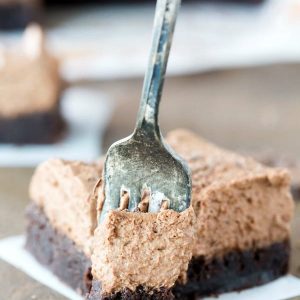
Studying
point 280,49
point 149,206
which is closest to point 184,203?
point 149,206

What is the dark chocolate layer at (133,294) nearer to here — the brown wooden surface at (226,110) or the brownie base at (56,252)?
the brownie base at (56,252)

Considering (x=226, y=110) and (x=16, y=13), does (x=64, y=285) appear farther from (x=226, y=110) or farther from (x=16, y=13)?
(x=16, y=13)

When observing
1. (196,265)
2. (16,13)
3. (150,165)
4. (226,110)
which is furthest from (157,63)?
(16,13)

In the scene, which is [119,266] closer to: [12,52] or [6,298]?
[6,298]

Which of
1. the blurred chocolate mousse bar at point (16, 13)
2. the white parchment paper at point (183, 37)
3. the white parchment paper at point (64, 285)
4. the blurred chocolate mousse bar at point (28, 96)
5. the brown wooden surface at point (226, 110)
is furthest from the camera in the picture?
the blurred chocolate mousse bar at point (16, 13)

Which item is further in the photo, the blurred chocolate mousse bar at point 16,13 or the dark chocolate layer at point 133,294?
the blurred chocolate mousse bar at point 16,13

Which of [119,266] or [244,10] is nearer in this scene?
[119,266]

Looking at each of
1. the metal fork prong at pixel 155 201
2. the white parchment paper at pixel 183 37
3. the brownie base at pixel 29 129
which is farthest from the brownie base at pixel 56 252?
the white parchment paper at pixel 183 37
